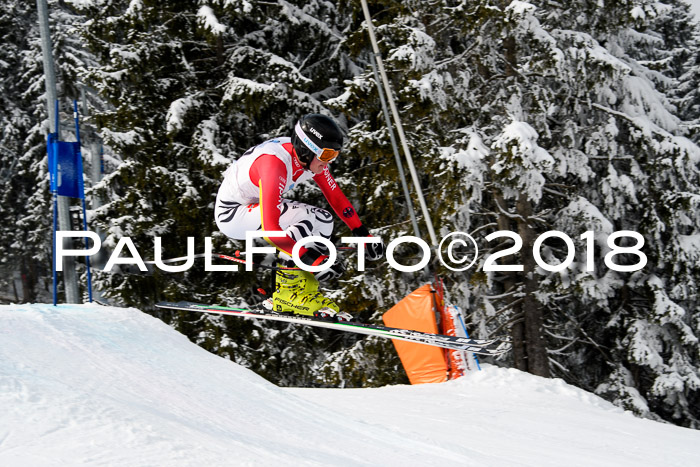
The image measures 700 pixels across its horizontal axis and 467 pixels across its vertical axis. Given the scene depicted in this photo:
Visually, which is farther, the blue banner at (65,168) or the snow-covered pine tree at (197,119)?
the snow-covered pine tree at (197,119)

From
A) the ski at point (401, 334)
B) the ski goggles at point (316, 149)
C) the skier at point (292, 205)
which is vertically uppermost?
the ski goggles at point (316, 149)

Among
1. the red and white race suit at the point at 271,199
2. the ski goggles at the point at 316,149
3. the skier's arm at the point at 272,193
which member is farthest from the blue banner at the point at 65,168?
the ski goggles at the point at 316,149

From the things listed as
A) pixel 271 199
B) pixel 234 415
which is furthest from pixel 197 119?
pixel 234 415

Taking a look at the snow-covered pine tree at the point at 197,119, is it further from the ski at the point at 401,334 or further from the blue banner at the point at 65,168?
the ski at the point at 401,334

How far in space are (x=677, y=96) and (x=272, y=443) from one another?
19.5m

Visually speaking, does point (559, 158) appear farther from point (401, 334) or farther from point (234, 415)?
point (234, 415)

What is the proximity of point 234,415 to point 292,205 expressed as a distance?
78.8 inches

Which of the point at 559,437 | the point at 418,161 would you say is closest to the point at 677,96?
the point at 418,161

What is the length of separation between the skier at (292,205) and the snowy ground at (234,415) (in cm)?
83

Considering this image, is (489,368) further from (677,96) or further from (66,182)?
(677,96)

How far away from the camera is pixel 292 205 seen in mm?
4766

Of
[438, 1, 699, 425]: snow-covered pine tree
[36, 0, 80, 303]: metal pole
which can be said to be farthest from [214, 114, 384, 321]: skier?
[438, 1, 699, 425]: snow-covered pine tree

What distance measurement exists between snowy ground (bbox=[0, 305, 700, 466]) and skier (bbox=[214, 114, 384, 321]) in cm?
83

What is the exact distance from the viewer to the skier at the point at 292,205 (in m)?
4.32
